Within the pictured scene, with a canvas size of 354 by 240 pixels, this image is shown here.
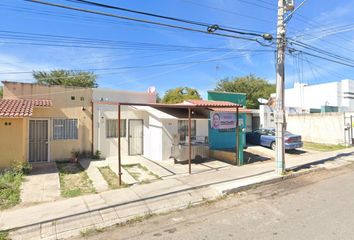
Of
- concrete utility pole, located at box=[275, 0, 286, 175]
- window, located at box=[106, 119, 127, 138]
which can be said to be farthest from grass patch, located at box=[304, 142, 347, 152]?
window, located at box=[106, 119, 127, 138]

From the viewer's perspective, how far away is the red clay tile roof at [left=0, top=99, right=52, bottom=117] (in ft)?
34.5

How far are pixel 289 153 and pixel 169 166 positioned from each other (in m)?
9.16

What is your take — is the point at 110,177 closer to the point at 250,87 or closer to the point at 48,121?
the point at 48,121

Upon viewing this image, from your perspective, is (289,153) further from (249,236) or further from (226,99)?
(249,236)

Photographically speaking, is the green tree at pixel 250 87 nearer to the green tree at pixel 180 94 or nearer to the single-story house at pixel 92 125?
the green tree at pixel 180 94

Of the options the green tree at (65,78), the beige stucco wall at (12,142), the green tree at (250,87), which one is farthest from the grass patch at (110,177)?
the green tree at (250,87)

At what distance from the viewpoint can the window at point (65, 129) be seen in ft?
44.6

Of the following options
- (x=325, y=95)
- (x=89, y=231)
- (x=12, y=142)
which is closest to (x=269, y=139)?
(x=12, y=142)

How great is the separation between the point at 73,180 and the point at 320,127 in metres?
20.8

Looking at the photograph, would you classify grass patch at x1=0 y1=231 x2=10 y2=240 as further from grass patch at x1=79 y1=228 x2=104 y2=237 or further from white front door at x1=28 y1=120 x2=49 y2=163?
white front door at x1=28 y1=120 x2=49 y2=163

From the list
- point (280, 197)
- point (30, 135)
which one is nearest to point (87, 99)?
point (30, 135)

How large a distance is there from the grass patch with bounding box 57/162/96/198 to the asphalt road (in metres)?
3.17

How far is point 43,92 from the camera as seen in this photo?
13.5 meters

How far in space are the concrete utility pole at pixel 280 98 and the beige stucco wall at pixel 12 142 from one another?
34.2ft
